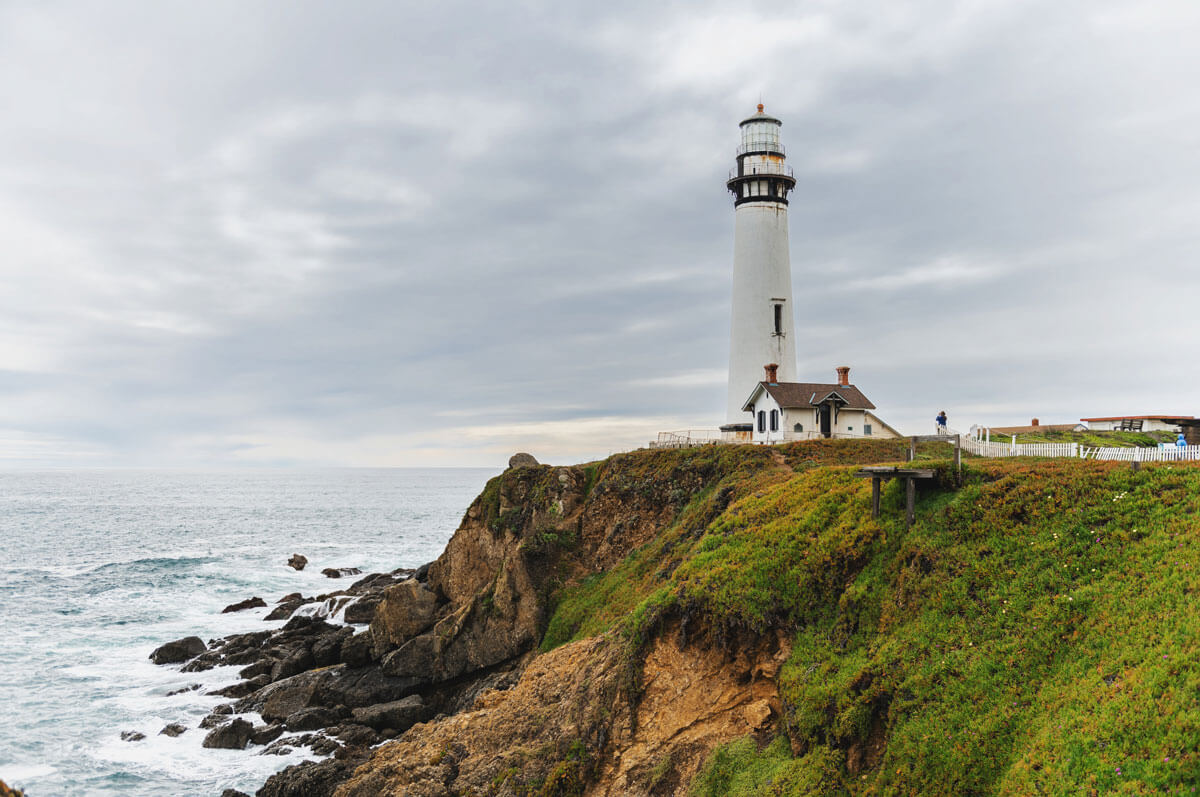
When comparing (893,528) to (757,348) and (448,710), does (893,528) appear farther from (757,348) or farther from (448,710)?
(757,348)

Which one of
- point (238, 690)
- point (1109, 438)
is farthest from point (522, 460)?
point (1109, 438)

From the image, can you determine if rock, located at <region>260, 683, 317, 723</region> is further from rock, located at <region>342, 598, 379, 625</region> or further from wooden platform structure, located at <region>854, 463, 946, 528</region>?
wooden platform structure, located at <region>854, 463, 946, 528</region>

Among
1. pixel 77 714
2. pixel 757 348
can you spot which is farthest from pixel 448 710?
pixel 757 348

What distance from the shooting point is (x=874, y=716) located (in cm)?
1555

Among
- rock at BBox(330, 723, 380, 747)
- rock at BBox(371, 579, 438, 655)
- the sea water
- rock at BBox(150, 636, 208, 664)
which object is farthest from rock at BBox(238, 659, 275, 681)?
rock at BBox(330, 723, 380, 747)

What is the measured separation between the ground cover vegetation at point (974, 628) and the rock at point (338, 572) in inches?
1814

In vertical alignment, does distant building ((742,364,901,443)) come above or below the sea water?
above

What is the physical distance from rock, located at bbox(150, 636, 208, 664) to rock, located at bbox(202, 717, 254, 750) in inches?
473

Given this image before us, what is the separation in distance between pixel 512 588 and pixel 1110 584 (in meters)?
24.0

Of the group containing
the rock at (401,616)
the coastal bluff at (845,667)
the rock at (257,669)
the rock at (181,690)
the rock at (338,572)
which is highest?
the coastal bluff at (845,667)

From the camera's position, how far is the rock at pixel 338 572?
62.4 metres

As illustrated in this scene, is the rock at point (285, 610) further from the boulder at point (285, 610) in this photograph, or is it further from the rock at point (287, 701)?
the rock at point (287, 701)

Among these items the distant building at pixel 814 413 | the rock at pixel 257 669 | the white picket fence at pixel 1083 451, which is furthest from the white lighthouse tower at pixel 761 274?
the rock at pixel 257 669

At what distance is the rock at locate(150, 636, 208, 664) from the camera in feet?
126
